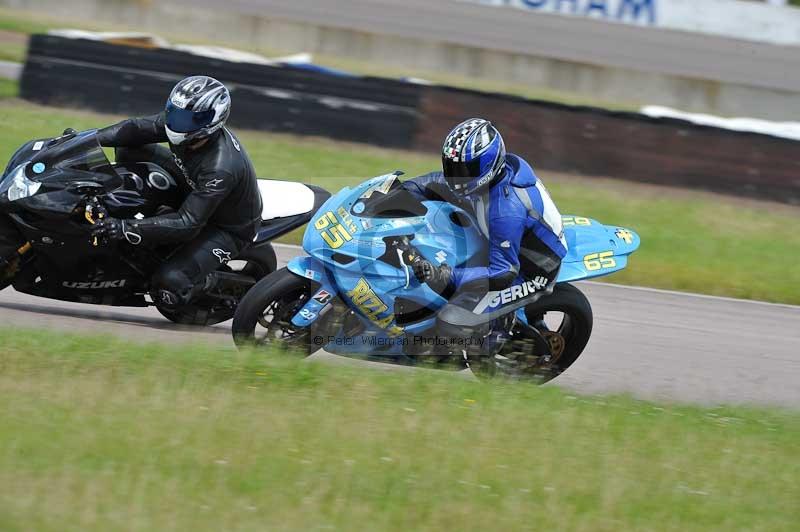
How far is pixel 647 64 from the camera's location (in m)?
25.8

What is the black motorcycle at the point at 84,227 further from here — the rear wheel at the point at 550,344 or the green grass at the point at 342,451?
the rear wheel at the point at 550,344

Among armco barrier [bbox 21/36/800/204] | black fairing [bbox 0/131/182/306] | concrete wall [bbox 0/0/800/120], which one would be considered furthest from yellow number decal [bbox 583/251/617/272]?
concrete wall [bbox 0/0/800/120]

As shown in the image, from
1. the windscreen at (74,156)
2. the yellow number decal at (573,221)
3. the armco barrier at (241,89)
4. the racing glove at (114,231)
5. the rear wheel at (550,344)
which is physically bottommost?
the rear wheel at (550,344)

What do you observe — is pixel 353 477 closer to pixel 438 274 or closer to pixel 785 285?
pixel 438 274

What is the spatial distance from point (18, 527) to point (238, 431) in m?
1.35

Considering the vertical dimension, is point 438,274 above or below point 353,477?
above

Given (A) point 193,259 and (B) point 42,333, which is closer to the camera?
(B) point 42,333

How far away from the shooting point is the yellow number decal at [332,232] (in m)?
6.54

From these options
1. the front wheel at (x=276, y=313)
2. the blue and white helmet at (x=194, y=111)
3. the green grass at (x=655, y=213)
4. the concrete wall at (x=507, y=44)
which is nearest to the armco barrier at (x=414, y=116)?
the green grass at (x=655, y=213)

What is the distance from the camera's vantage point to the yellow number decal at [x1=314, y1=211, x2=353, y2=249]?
654 centimetres

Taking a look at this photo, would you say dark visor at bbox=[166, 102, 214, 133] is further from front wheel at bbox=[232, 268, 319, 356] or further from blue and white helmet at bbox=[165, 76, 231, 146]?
front wheel at bbox=[232, 268, 319, 356]

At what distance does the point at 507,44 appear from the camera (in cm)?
2589

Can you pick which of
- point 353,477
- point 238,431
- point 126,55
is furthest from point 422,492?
point 126,55

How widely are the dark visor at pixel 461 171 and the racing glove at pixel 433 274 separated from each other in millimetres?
530
